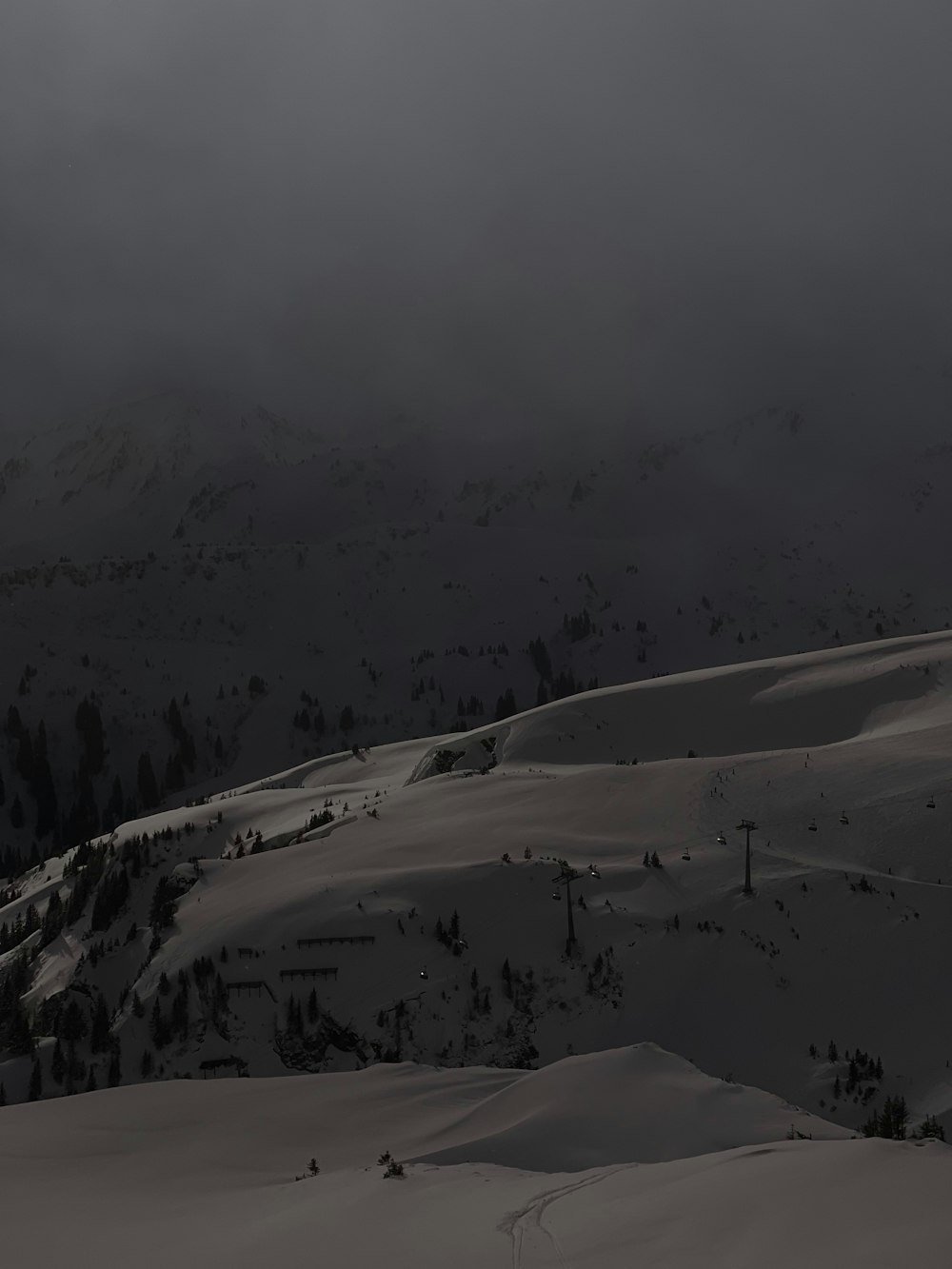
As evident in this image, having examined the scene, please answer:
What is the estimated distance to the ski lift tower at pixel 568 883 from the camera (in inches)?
1702

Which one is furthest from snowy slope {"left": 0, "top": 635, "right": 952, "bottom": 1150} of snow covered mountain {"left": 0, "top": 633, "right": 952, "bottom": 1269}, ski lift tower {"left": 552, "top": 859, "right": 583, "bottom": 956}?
ski lift tower {"left": 552, "top": 859, "right": 583, "bottom": 956}

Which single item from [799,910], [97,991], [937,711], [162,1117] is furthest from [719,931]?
[937,711]

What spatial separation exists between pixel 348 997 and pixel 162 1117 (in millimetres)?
21774

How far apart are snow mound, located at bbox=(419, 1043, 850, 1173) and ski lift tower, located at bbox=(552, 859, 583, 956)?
20.8 m

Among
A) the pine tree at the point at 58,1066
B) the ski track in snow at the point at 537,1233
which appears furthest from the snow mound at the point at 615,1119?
the pine tree at the point at 58,1066

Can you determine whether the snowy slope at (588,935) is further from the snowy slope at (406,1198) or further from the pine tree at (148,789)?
the pine tree at (148,789)

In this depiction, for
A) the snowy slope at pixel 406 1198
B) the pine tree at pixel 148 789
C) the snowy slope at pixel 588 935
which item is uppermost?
Answer: the pine tree at pixel 148 789

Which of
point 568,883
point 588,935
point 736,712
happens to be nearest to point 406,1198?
point 588,935

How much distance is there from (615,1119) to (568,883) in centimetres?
2522

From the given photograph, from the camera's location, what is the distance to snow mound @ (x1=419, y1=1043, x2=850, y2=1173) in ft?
59.0

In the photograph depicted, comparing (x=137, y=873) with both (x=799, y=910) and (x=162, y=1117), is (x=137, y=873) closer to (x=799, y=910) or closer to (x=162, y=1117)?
(x=799, y=910)

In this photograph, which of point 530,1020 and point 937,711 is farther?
point 937,711

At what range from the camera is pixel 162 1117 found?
21578 mm

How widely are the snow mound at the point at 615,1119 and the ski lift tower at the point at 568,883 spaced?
20.8 m
